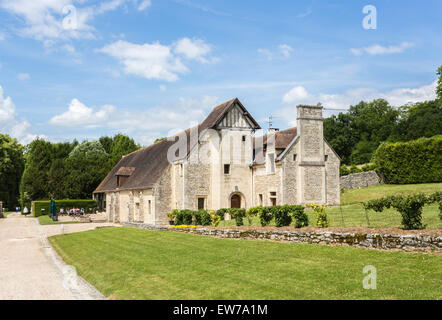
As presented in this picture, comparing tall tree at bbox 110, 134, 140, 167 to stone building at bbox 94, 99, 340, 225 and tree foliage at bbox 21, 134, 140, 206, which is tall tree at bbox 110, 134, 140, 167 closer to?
tree foliage at bbox 21, 134, 140, 206

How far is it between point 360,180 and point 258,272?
33.2 m

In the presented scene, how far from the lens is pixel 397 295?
315 inches

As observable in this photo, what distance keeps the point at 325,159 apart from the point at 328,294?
83.4ft

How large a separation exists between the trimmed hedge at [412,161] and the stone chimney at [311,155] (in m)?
12.8

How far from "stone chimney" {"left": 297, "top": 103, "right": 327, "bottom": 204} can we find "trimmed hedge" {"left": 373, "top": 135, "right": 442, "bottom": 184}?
12825 millimetres

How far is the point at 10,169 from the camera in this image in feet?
243

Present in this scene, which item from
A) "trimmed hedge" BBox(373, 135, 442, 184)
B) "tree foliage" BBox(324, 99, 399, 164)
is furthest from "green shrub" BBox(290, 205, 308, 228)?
"tree foliage" BBox(324, 99, 399, 164)

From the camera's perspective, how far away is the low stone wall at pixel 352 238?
11033mm

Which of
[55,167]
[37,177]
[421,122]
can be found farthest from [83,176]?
[421,122]

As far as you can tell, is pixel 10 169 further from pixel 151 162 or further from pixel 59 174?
Answer: pixel 151 162

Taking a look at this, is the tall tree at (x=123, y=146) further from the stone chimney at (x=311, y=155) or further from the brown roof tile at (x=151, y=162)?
the stone chimney at (x=311, y=155)

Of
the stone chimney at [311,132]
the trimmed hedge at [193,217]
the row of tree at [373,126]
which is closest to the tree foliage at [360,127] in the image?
the row of tree at [373,126]
